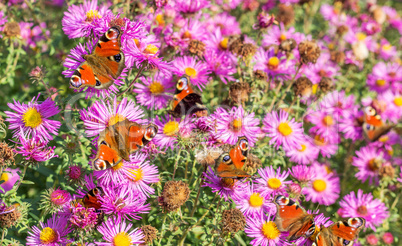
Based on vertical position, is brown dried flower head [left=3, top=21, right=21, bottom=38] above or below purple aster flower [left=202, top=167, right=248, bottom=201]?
above

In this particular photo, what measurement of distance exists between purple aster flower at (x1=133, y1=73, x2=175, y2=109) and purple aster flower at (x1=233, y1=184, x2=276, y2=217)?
40.2 inches

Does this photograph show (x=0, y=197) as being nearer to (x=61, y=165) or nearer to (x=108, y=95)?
(x=61, y=165)

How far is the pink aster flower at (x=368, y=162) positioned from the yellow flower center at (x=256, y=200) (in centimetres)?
167

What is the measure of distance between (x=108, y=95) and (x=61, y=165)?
758mm

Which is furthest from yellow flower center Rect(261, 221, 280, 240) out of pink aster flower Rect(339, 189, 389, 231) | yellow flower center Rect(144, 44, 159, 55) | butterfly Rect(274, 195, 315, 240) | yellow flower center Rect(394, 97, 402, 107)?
yellow flower center Rect(394, 97, 402, 107)

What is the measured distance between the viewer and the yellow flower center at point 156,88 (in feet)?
9.58

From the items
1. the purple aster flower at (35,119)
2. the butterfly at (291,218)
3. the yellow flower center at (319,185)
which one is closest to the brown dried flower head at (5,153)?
the purple aster flower at (35,119)

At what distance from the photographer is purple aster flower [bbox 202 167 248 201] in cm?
237

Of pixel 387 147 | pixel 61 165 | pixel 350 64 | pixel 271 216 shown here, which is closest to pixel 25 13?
pixel 61 165

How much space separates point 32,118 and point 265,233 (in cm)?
187

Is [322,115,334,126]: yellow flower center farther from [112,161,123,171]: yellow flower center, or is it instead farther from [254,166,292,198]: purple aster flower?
[112,161,123,171]: yellow flower center

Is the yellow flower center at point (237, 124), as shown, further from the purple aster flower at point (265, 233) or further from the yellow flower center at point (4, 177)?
the yellow flower center at point (4, 177)

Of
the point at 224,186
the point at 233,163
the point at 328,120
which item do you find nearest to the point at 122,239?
the point at 224,186

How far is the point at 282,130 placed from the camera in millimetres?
2977
